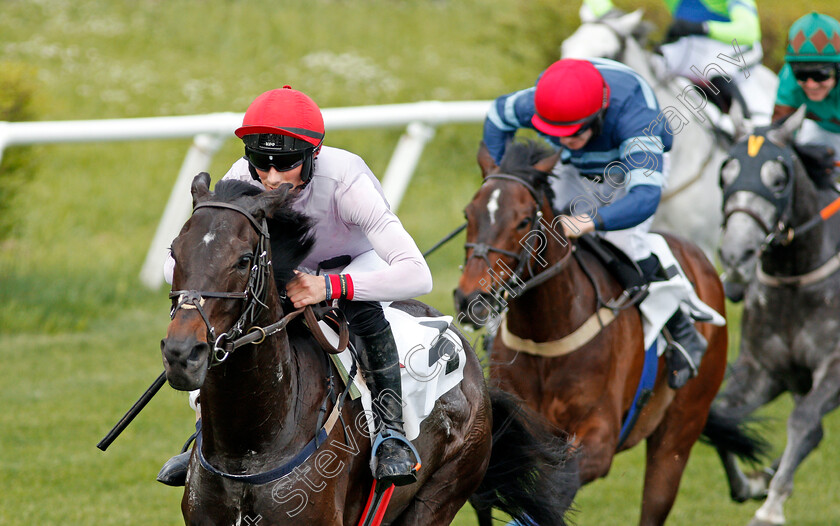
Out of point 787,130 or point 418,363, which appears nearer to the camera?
point 418,363

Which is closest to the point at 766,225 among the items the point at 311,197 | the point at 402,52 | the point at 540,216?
the point at 540,216

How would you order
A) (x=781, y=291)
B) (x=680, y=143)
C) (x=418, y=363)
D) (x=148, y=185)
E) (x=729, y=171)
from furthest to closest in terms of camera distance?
(x=148, y=185) → (x=680, y=143) → (x=781, y=291) → (x=729, y=171) → (x=418, y=363)

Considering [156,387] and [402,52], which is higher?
[156,387]

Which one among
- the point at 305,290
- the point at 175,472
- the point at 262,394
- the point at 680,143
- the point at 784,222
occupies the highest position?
the point at 305,290

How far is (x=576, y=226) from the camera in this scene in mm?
4680

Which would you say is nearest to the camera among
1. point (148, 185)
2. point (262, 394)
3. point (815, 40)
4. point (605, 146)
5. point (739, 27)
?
point (262, 394)

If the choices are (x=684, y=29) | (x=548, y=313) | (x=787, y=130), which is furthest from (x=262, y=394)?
(x=684, y=29)

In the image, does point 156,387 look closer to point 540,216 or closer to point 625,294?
point 540,216

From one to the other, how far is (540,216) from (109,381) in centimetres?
425

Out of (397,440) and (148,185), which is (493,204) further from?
(148,185)

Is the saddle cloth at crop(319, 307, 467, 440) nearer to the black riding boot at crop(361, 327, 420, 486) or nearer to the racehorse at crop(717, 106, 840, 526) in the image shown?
the black riding boot at crop(361, 327, 420, 486)

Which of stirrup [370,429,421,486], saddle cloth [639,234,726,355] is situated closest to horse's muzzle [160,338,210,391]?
stirrup [370,429,421,486]

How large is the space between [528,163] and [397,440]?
1681 millimetres

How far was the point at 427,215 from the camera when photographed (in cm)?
1317
